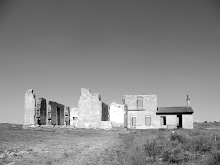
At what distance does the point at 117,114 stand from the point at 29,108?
11680 mm

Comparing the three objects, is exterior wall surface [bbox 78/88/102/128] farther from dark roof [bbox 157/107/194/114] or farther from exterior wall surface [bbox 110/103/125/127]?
dark roof [bbox 157/107/194/114]

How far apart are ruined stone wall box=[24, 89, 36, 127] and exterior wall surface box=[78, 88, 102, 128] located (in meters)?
5.81

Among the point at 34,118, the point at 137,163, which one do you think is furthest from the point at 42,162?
the point at 34,118

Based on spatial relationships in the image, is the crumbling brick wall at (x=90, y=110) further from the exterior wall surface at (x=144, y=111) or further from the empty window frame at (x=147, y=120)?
the empty window frame at (x=147, y=120)

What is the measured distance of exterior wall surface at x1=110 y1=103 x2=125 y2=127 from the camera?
34.3 m

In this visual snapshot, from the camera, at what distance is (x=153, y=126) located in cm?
3528

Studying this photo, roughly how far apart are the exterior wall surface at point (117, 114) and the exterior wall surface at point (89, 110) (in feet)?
12.3

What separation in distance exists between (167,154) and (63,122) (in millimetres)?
27887

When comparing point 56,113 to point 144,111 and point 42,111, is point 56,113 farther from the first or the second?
point 144,111

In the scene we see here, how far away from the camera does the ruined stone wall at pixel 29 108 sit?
2843cm

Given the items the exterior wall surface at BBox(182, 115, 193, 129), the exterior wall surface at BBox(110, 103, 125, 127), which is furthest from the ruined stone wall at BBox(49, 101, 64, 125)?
the exterior wall surface at BBox(182, 115, 193, 129)

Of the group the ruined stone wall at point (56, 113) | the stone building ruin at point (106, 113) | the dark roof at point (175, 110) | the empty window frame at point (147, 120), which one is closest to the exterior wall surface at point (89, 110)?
the stone building ruin at point (106, 113)

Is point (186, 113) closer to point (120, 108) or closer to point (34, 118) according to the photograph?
point (120, 108)

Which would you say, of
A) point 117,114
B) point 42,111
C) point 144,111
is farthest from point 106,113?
point 42,111
